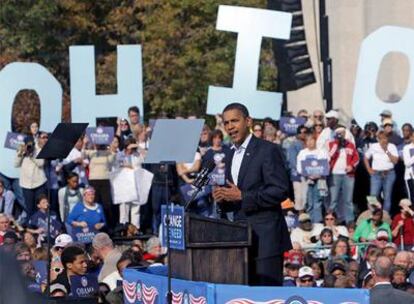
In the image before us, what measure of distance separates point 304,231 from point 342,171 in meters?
1.84

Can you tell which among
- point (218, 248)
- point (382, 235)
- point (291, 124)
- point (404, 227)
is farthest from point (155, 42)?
point (218, 248)

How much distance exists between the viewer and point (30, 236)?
20562 mm

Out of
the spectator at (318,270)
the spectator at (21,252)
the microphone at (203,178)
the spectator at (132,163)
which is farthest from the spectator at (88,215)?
the microphone at (203,178)

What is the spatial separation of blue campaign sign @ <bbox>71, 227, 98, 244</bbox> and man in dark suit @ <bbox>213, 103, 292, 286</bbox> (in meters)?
9.92

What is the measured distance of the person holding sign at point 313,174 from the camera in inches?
905

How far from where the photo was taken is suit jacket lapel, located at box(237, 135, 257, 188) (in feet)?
37.0

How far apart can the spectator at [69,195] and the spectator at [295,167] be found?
3.34 metres

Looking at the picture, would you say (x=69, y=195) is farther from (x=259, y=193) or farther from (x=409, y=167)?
(x=259, y=193)

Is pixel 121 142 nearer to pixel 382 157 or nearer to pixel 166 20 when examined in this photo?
pixel 382 157

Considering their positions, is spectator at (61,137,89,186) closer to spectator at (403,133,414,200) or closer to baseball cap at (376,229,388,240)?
spectator at (403,133,414,200)

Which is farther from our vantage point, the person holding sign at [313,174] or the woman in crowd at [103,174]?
the woman in crowd at [103,174]

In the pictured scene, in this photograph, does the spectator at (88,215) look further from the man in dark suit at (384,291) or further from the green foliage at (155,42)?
the green foliage at (155,42)

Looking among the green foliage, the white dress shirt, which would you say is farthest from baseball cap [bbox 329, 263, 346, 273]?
the green foliage

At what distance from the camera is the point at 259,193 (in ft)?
36.3
